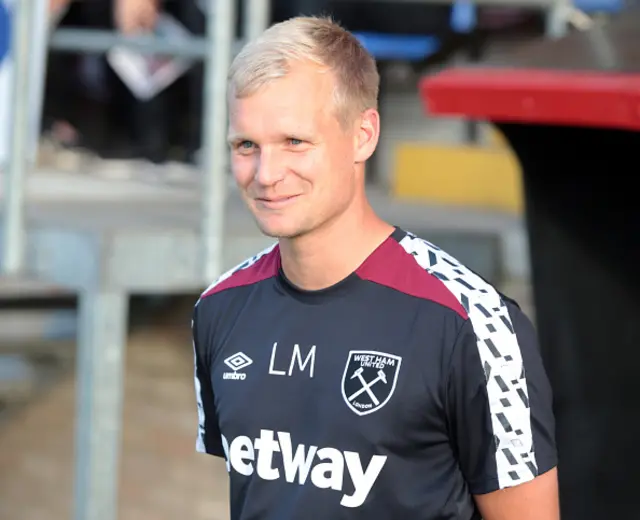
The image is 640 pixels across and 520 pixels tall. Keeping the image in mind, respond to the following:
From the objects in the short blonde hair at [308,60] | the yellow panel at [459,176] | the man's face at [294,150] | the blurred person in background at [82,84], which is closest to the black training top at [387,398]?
the man's face at [294,150]

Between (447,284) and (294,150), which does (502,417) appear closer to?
(447,284)

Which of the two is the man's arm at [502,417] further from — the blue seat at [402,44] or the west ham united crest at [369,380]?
the blue seat at [402,44]

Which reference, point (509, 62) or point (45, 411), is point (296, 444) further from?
point (45, 411)

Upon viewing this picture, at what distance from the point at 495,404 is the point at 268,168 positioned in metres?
0.50

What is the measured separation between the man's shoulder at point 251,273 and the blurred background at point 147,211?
5.27 ft

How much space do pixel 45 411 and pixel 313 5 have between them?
266cm

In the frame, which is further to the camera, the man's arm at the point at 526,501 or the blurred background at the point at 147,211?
the blurred background at the point at 147,211

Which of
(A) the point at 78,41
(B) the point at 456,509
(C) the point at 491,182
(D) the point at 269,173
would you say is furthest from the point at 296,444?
(C) the point at 491,182

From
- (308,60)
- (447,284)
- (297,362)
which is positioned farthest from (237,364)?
(308,60)

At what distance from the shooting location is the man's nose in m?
1.87

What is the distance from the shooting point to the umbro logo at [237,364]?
6.61ft

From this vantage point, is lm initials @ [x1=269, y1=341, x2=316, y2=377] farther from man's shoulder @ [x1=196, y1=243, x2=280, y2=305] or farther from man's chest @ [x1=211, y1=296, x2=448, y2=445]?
man's shoulder @ [x1=196, y1=243, x2=280, y2=305]

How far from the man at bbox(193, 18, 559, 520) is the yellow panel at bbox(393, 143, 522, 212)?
12.5 ft

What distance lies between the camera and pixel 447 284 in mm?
1934
